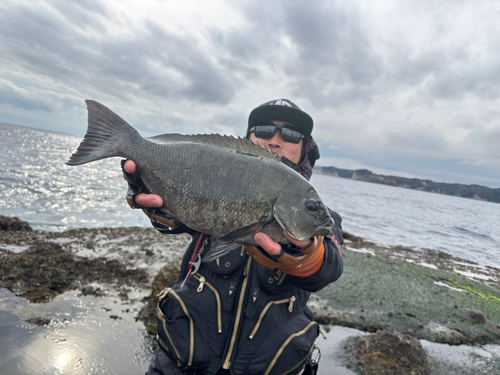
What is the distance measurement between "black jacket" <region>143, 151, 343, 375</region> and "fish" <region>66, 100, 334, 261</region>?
64 cm

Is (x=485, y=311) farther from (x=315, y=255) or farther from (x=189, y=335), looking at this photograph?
(x=189, y=335)

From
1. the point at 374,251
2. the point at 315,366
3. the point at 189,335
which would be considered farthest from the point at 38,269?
the point at 374,251

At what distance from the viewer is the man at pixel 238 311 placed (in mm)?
2609

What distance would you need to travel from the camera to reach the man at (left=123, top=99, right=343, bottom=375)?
261 cm

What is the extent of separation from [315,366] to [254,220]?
215 cm

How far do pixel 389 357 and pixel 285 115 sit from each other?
4.24 m

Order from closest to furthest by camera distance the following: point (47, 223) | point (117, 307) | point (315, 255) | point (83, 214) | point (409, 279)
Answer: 1. point (315, 255)
2. point (117, 307)
3. point (409, 279)
4. point (47, 223)
5. point (83, 214)

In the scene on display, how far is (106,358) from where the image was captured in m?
4.14

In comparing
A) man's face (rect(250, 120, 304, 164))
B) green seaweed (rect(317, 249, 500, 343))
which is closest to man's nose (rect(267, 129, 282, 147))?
man's face (rect(250, 120, 304, 164))

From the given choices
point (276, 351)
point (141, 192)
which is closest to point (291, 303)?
point (276, 351)

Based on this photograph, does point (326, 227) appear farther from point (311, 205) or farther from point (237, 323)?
point (237, 323)

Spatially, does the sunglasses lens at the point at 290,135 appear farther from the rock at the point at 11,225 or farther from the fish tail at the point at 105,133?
the rock at the point at 11,225

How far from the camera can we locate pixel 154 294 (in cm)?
546

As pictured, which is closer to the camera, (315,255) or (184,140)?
(315,255)
